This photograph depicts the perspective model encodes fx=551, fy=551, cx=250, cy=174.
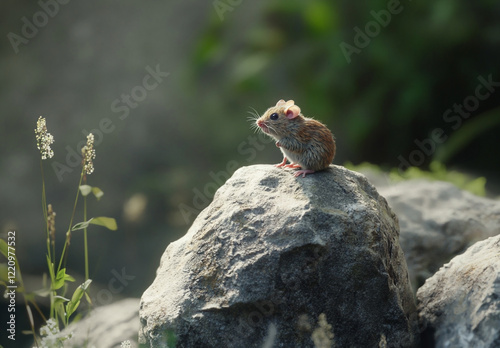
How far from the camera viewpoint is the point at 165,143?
11.5m

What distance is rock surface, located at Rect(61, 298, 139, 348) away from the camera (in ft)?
16.7

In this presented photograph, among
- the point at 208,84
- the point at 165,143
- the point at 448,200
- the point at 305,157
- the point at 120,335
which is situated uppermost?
the point at 208,84

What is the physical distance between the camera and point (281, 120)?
4.40 metres

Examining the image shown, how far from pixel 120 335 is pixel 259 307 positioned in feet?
7.28

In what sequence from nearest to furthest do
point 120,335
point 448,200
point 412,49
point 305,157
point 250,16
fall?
1. point 305,157
2. point 120,335
3. point 448,200
4. point 412,49
5. point 250,16

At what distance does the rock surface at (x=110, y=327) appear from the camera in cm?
509

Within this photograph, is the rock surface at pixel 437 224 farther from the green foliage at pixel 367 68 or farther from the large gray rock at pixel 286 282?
the green foliage at pixel 367 68

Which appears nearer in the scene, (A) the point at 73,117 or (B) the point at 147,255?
(B) the point at 147,255

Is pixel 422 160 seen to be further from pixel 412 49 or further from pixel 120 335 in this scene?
pixel 120 335

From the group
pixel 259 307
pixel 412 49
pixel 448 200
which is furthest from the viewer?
pixel 412 49

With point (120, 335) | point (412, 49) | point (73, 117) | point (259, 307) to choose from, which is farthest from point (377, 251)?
point (73, 117)

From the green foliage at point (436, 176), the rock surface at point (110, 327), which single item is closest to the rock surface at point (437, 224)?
the green foliage at point (436, 176)

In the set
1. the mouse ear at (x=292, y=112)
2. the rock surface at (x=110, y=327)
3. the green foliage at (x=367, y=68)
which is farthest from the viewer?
the green foliage at (x=367, y=68)

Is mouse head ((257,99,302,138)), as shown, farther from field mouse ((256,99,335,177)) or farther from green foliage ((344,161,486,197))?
green foliage ((344,161,486,197))
